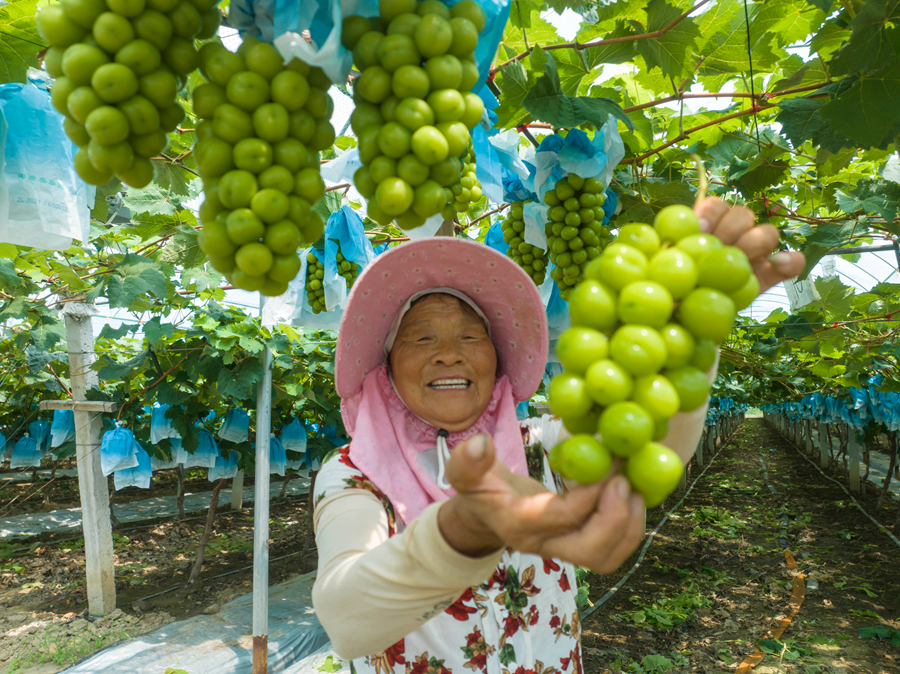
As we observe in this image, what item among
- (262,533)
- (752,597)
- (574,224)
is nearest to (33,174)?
(574,224)

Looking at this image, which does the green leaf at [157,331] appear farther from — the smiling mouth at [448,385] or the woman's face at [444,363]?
the smiling mouth at [448,385]

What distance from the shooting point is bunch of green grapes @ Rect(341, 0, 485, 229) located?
0.81m

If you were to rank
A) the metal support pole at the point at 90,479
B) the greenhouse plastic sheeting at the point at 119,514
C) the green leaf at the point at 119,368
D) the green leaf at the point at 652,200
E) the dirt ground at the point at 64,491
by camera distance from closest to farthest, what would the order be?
the green leaf at the point at 652,200
the green leaf at the point at 119,368
the metal support pole at the point at 90,479
the greenhouse plastic sheeting at the point at 119,514
the dirt ground at the point at 64,491

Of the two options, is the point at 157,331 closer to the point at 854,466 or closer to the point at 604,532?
the point at 604,532

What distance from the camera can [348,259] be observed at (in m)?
2.94

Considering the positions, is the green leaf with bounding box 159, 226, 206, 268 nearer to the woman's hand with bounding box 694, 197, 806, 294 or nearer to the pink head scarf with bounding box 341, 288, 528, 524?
the pink head scarf with bounding box 341, 288, 528, 524

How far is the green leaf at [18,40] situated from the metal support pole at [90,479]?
183 inches

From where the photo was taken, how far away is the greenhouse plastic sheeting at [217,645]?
4.78m

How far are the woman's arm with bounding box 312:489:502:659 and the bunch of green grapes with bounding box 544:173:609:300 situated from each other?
4.78 feet

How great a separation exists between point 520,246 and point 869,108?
1343 mm

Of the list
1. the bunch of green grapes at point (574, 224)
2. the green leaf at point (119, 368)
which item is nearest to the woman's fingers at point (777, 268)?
the bunch of green grapes at point (574, 224)

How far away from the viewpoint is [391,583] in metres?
0.96

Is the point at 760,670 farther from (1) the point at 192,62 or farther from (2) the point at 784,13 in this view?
(1) the point at 192,62

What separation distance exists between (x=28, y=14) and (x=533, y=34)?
63.1 inches
